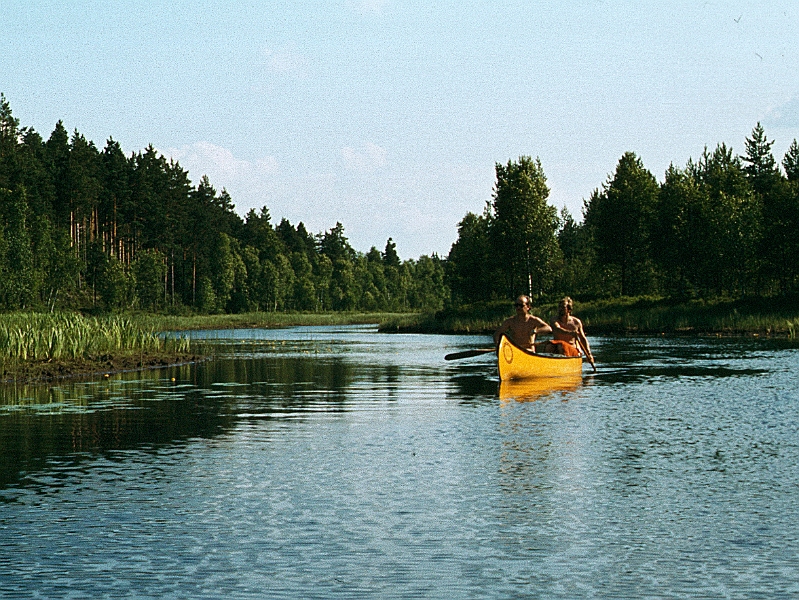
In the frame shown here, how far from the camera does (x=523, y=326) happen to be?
31.8 metres

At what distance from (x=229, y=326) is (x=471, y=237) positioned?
34719 millimetres

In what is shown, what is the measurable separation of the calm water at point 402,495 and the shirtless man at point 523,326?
355 cm

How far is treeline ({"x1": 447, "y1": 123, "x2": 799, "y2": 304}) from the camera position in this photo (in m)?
92.9

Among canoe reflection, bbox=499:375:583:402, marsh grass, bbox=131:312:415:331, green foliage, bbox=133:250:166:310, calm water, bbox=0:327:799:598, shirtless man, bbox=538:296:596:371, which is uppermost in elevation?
green foliage, bbox=133:250:166:310

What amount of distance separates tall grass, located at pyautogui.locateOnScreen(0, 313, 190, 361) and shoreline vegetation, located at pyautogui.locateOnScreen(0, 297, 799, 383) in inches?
1.3

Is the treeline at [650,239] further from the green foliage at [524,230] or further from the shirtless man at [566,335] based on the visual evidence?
the shirtless man at [566,335]

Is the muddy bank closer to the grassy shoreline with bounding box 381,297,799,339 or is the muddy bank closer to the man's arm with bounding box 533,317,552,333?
the man's arm with bounding box 533,317,552,333

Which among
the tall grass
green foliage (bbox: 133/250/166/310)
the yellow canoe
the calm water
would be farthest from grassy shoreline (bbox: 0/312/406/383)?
green foliage (bbox: 133/250/166/310)

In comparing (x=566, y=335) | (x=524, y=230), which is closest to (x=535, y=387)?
(x=566, y=335)

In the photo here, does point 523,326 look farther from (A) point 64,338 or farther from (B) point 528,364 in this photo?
(A) point 64,338

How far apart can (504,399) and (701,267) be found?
255 ft

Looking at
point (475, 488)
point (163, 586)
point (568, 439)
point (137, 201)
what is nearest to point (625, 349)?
point (568, 439)

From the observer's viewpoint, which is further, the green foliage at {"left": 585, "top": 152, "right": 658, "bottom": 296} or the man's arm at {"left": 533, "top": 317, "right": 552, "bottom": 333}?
the green foliage at {"left": 585, "top": 152, "right": 658, "bottom": 296}

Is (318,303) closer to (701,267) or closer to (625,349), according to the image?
(701,267)
